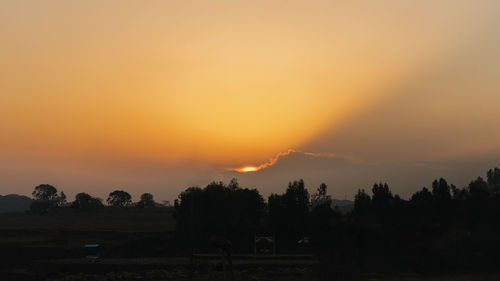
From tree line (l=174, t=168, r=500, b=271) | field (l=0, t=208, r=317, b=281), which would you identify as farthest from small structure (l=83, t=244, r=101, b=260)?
tree line (l=174, t=168, r=500, b=271)

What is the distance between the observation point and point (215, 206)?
335 feet

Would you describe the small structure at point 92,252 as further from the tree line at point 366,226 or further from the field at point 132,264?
the tree line at point 366,226

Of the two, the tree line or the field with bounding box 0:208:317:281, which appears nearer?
the field with bounding box 0:208:317:281

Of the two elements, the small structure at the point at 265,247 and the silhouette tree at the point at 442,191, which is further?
the silhouette tree at the point at 442,191

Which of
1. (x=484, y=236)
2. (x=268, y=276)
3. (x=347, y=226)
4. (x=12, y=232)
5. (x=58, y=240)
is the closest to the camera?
(x=268, y=276)

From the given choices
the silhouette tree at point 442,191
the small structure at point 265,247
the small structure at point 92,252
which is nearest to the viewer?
Result: the small structure at point 92,252

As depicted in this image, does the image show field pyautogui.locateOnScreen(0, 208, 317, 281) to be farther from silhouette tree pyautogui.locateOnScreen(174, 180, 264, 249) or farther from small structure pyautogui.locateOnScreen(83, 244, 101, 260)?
silhouette tree pyautogui.locateOnScreen(174, 180, 264, 249)

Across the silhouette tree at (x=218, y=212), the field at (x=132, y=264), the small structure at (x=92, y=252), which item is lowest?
the field at (x=132, y=264)

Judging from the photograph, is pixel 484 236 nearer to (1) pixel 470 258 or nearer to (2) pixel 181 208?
(1) pixel 470 258

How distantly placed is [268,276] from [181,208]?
54937 millimetres

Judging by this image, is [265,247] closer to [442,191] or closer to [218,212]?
[218,212]

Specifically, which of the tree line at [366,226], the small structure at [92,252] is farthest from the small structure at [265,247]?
the small structure at [92,252]

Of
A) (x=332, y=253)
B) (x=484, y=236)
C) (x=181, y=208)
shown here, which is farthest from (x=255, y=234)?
(x=484, y=236)

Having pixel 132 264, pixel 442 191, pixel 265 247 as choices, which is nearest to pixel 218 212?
pixel 265 247
